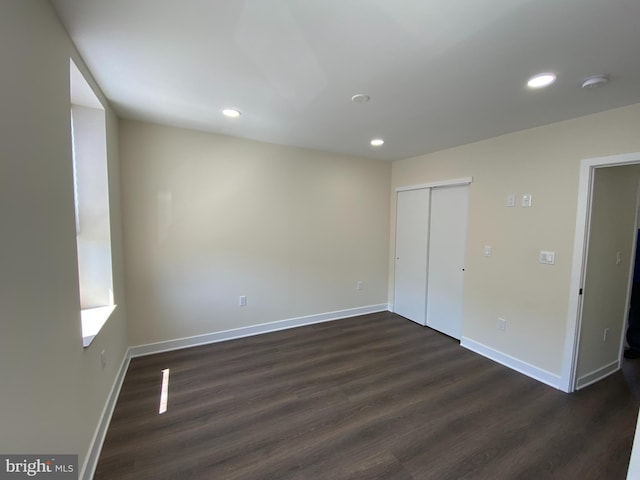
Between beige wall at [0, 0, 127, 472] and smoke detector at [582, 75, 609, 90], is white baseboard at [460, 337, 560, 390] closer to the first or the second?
smoke detector at [582, 75, 609, 90]

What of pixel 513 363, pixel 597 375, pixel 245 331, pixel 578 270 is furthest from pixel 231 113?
pixel 597 375

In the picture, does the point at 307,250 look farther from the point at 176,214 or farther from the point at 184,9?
the point at 184,9

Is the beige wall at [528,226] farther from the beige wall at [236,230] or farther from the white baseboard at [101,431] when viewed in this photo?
the white baseboard at [101,431]

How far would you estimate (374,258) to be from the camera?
439 cm

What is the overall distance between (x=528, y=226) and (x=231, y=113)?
3143 mm

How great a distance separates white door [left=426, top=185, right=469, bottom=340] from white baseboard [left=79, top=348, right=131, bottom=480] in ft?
12.0

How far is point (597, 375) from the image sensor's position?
104 inches

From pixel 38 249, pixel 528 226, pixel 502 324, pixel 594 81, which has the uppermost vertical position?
pixel 594 81

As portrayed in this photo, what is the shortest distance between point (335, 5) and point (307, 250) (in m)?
2.88

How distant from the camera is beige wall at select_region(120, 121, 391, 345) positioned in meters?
2.84

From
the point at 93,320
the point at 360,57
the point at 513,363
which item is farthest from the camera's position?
the point at 513,363

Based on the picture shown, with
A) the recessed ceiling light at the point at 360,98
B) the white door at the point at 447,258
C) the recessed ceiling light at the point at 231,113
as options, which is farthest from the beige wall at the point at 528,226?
the recessed ceiling light at the point at 231,113

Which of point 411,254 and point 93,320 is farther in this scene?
point 411,254

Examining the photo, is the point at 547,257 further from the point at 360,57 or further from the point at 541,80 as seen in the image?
the point at 360,57
